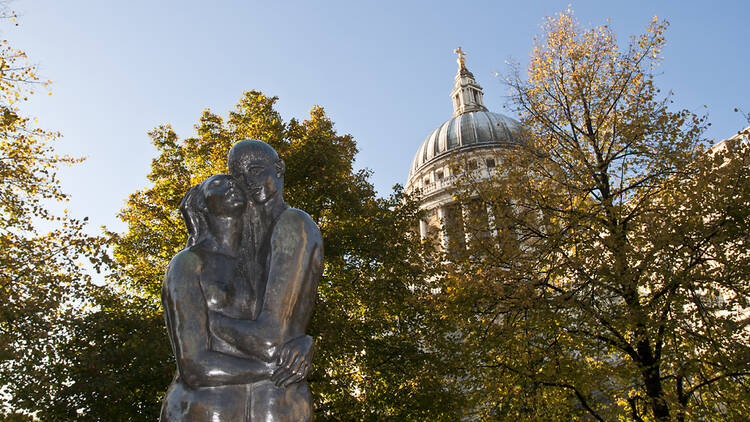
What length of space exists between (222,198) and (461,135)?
70.3m

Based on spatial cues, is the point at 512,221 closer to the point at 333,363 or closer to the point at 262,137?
the point at 333,363

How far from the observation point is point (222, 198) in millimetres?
2803

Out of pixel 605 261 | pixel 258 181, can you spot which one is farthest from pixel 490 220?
pixel 258 181

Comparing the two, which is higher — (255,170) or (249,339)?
(255,170)

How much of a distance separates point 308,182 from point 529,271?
7156mm

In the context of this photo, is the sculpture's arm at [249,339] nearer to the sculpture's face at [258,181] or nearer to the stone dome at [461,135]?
the sculpture's face at [258,181]

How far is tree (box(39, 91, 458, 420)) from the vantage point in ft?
40.3

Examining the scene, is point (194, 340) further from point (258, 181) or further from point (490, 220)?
point (490, 220)

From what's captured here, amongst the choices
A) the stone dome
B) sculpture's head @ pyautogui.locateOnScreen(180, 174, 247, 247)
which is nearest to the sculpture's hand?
sculpture's head @ pyautogui.locateOnScreen(180, 174, 247, 247)

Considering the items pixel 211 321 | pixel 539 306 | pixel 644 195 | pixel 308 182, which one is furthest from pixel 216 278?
pixel 308 182

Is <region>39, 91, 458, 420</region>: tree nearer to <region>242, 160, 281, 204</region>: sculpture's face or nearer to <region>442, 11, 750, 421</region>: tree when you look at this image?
<region>442, 11, 750, 421</region>: tree

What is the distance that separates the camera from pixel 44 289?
1268 cm

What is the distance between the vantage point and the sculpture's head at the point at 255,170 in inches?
115

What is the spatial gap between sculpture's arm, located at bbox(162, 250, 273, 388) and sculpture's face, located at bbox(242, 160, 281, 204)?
0.51 metres
